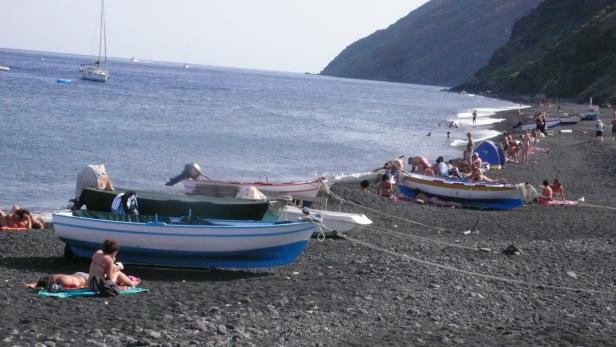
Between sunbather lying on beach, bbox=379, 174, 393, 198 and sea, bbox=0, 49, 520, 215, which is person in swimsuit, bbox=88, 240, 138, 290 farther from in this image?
sunbather lying on beach, bbox=379, 174, 393, 198

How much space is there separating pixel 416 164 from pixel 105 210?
14.2m

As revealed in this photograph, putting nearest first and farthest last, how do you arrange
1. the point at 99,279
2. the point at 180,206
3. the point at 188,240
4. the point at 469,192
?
the point at 99,279 → the point at 188,240 → the point at 180,206 → the point at 469,192

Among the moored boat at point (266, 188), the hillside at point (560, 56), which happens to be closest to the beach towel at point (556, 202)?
the moored boat at point (266, 188)

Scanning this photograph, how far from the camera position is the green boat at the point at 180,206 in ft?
51.2

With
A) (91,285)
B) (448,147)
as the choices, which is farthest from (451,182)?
(448,147)

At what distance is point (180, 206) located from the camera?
15859 millimetres

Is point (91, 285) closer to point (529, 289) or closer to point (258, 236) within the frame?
point (258, 236)

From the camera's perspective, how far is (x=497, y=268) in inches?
594

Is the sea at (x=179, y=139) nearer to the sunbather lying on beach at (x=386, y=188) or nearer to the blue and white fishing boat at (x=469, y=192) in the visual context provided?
the sunbather lying on beach at (x=386, y=188)

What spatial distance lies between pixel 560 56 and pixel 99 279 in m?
107

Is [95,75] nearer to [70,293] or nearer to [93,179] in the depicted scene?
[93,179]

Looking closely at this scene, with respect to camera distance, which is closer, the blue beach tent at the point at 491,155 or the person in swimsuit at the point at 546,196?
the person in swimsuit at the point at 546,196

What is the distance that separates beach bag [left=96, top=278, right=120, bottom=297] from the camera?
39.8 ft

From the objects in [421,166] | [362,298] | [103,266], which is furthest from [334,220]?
[421,166]
